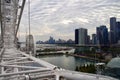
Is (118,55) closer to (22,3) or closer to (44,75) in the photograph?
(44,75)

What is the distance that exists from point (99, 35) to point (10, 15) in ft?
9.44

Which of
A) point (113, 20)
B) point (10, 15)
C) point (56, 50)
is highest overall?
point (10, 15)

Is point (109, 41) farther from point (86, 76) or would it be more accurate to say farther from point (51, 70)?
point (86, 76)

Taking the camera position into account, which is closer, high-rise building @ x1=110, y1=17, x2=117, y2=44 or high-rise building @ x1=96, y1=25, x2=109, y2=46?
high-rise building @ x1=110, y1=17, x2=117, y2=44

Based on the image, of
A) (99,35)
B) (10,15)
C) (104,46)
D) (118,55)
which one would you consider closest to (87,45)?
(99,35)

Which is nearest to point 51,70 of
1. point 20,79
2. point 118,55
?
point 20,79

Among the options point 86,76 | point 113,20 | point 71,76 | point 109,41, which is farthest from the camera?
point 113,20

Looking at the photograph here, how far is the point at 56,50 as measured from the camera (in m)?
16.2

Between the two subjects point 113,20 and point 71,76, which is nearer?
point 71,76

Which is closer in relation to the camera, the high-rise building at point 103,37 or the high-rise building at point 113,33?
the high-rise building at point 113,33

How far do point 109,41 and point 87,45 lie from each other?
1076 mm

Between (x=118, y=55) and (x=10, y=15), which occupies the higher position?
(x=10, y=15)

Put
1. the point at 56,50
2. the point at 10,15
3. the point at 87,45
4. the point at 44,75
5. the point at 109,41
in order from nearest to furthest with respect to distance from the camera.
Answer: the point at 44,75
the point at 109,41
the point at 87,45
the point at 10,15
the point at 56,50

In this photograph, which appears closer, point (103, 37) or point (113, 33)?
point (113, 33)
